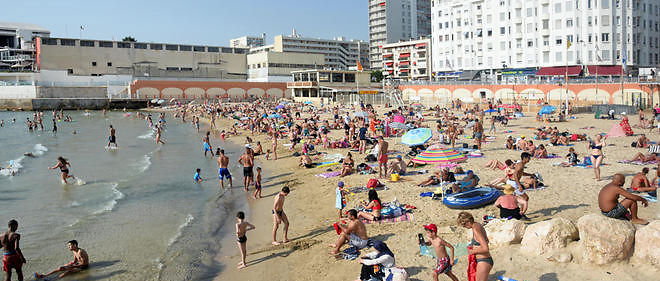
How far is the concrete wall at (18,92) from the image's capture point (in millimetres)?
67438

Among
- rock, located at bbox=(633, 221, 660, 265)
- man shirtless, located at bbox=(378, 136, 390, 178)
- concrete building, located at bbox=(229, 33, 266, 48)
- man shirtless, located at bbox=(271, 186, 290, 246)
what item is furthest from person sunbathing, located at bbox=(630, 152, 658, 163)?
concrete building, located at bbox=(229, 33, 266, 48)

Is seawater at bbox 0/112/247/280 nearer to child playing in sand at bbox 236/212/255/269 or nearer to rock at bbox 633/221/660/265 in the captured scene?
child playing in sand at bbox 236/212/255/269

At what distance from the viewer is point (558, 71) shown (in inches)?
1991

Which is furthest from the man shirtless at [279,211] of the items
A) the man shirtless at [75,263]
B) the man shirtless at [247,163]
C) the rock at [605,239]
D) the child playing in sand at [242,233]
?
the rock at [605,239]

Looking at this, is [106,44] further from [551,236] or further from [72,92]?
[551,236]

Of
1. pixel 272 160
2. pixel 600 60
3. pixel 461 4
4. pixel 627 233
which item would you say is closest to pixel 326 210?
pixel 627 233

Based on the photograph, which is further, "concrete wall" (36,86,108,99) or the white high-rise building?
"concrete wall" (36,86,108,99)

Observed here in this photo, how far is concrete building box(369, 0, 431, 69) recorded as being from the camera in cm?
10269

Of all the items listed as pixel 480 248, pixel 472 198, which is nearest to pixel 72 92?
pixel 472 198

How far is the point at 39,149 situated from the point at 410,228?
82.6 feet

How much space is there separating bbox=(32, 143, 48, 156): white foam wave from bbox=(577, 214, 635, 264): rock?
26.1m

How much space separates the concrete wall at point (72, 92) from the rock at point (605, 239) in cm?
7737

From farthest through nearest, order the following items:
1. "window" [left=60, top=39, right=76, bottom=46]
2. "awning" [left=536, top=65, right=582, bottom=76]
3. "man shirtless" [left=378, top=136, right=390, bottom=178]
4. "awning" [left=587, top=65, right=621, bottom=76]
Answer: "window" [left=60, top=39, right=76, bottom=46], "awning" [left=536, top=65, right=582, bottom=76], "awning" [left=587, top=65, right=621, bottom=76], "man shirtless" [left=378, top=136, right=390, bottom=178]

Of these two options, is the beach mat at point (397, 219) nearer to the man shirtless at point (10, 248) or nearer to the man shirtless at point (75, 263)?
the man shirtless at point (75, 263)
